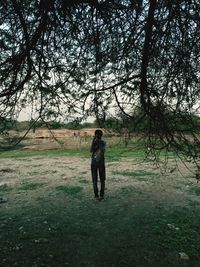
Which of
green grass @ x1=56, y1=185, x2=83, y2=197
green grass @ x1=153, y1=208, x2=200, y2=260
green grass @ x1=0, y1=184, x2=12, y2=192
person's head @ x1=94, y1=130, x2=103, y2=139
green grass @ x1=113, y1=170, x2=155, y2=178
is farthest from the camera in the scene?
green grass @ x1=113, y1=170, x2=155, y2=178

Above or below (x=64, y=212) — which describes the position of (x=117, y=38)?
above

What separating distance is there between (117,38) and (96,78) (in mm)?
1100

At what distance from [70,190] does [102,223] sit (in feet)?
11.2

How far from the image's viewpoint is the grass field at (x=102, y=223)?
5.08 metres

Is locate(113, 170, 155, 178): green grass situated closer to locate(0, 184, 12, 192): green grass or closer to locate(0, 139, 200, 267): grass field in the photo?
locate(0, 139, 200, 267): grass field

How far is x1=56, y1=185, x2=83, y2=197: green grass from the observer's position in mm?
9523

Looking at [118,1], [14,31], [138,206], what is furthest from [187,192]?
[14,31]

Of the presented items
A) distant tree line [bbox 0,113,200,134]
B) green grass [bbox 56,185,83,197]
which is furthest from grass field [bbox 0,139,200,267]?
distant tree line [bbox 0,113,200,134]

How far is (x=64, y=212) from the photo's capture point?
7.49 meters

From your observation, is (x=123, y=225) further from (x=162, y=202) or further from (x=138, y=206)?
(x=162, y=202)

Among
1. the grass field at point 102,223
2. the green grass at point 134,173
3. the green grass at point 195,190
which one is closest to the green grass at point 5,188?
the grass field at point 102,223

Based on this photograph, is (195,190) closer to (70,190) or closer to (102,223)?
(70,190)

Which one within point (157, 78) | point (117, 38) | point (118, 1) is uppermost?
point (118, 1)

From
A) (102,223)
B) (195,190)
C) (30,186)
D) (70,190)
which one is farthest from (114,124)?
(30,186)
